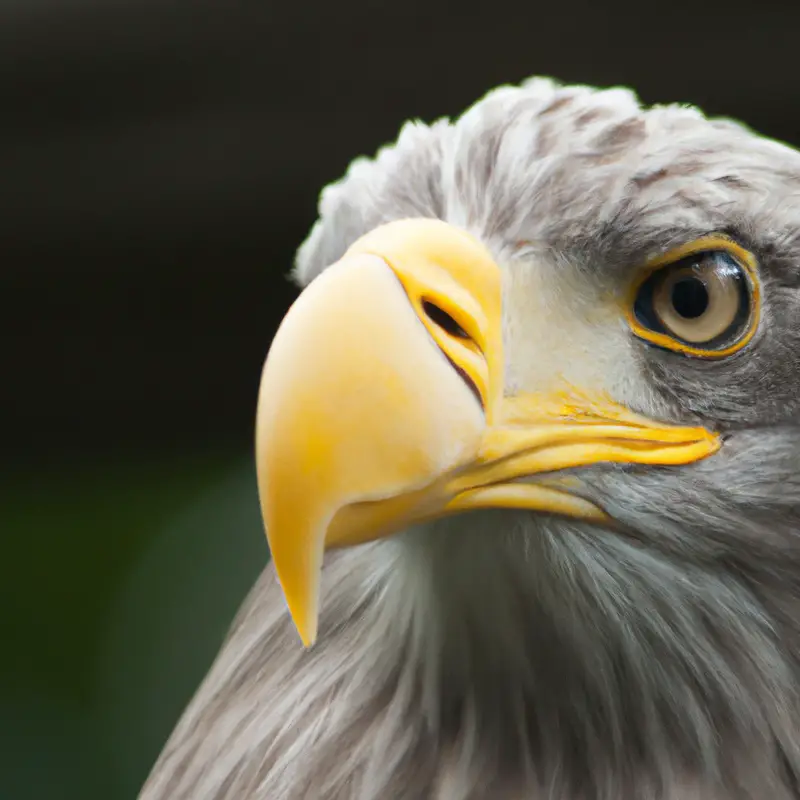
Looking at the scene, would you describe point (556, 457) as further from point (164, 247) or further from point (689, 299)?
point (164, 247)

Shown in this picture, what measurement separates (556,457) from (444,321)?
0.32ft

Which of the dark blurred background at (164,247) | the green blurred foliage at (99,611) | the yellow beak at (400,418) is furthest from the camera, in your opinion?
the green blurred foliage at (99,611)

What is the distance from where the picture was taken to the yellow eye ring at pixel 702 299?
0.60m

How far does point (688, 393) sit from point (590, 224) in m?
0.11

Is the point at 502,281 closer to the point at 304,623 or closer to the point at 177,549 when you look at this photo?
the point at 304,623

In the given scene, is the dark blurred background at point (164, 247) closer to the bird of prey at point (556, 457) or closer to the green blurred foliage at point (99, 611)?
the green blurred foliage at point (99, 611)

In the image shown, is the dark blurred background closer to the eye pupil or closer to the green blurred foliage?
the green blurred foliage

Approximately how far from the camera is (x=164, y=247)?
5.99ft

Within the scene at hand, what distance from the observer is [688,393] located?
61cm

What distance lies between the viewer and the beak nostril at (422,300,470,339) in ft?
1.86

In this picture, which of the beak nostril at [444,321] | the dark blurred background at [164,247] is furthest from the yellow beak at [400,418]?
the dark blurred background at [164,247]

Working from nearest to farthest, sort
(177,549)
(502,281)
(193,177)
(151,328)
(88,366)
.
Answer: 1. (502,281)
2. (193,177)
3. (151,328)
4. (88,366)
5. (177,549)

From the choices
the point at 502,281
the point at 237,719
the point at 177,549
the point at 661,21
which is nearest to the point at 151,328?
the point at 177,549

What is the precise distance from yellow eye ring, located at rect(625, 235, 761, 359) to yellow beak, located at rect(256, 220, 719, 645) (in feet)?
0.20
